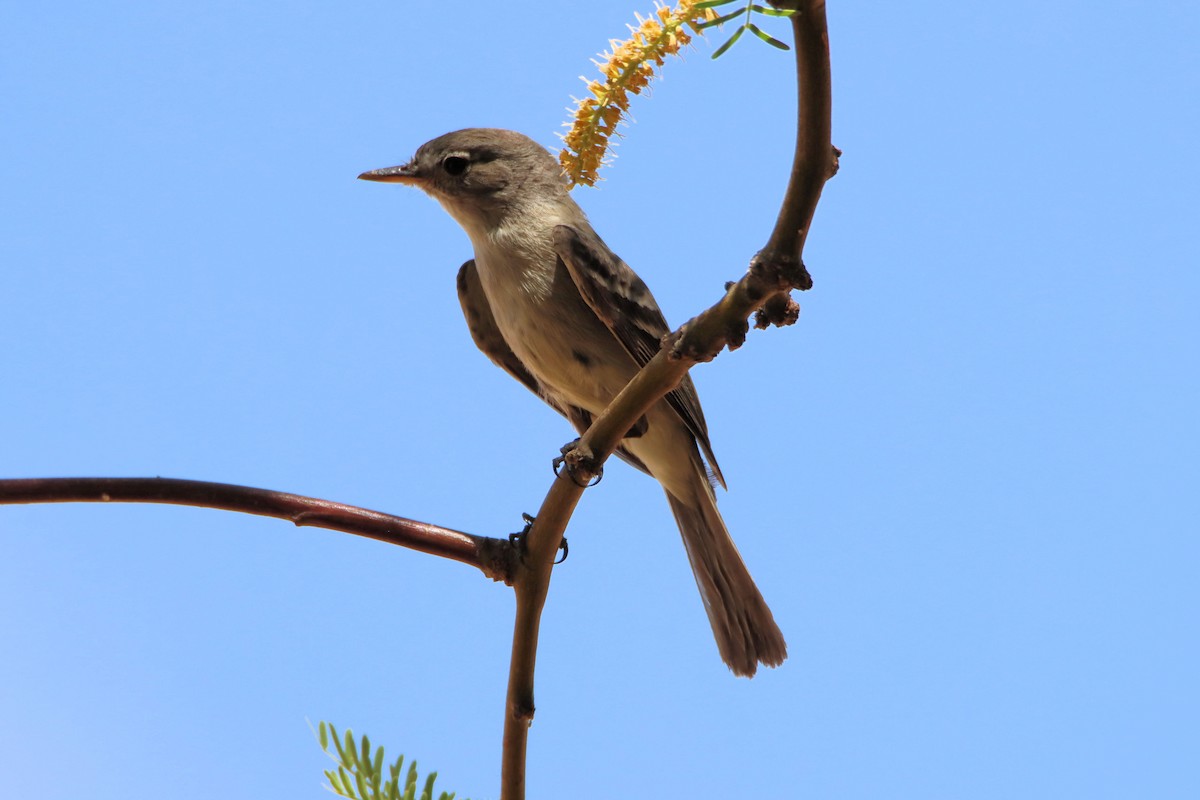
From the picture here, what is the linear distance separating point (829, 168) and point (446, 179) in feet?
13.2

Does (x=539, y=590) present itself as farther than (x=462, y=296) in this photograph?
No

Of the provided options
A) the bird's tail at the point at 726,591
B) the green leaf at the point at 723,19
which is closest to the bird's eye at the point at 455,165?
the bird's tail at the point at 726,591

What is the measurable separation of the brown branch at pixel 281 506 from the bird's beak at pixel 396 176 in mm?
3232

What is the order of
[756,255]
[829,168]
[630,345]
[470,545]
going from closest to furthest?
[829,168] → [756,255] → [470,545] → [630,345]

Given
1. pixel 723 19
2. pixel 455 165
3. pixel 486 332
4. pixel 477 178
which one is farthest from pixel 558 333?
pixel 723 19

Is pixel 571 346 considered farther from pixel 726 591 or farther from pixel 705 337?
pixel 705 337

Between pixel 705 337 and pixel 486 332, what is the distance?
3.68 metres

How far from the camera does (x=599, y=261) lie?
4.62 m

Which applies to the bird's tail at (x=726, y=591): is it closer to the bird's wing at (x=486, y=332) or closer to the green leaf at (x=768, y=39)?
the bird's wing at (x=486, y=332)

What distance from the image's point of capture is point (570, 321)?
15.9 feet

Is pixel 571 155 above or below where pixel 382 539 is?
above

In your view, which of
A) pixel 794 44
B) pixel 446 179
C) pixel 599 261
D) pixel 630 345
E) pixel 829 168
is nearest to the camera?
pixel 794 44

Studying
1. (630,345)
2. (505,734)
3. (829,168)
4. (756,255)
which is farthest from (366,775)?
(630,345)

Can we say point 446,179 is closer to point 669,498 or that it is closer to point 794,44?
point 669,498
